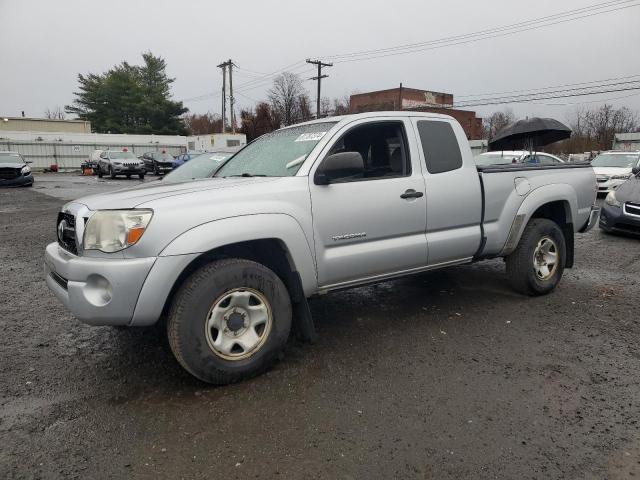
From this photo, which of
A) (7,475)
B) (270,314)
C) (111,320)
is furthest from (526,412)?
(7,475)

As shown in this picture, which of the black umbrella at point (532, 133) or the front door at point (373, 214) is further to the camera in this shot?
the black umbrella at point (532, 133)

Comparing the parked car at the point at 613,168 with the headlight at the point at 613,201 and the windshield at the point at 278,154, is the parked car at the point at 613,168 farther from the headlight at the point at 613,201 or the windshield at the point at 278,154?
the windshield at the point at 278,154

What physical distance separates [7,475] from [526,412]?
9.34 feet

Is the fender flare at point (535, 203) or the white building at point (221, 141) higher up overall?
the white building at point (221, 141)

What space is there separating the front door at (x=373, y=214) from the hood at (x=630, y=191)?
6611 millimetres

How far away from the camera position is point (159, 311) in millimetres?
3023

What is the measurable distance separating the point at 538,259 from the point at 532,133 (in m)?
3.79

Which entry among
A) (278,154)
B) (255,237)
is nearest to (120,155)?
(278,154)

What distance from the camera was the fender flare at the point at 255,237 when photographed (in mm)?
3014

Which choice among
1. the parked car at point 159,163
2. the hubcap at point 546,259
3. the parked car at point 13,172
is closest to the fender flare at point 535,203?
the hubcap at point 546,259

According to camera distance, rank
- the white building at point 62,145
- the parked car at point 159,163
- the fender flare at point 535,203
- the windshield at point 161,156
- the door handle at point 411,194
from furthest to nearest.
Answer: the white building at point 62,145 < the windshield at point 161,156 < the parked car at point 159,163 < the fender flare at point 535,203 < the door handle at point 411,194

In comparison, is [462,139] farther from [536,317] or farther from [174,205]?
[174,205]

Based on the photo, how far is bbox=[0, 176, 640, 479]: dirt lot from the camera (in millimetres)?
2492

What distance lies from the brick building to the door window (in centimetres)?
5629
